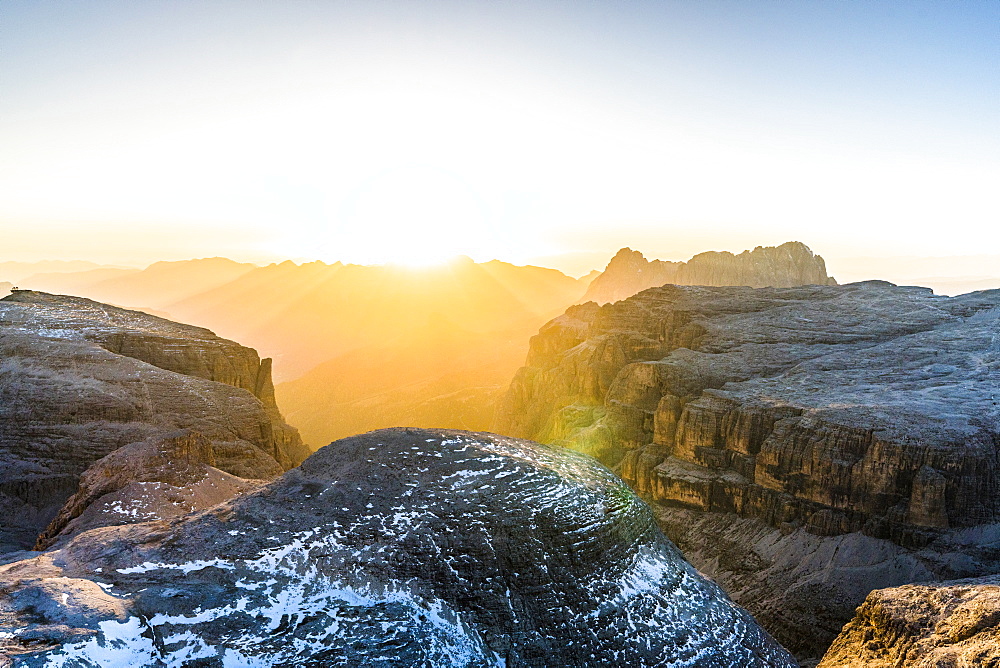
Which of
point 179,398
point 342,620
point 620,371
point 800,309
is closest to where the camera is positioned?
point 342,620

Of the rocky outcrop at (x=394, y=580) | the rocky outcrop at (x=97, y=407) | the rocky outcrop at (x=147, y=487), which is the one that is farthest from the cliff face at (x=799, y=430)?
the rocky outcrop at (x=147, y=487)

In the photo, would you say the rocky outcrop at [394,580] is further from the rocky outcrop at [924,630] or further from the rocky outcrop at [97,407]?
the rocky outcrop at [97,407]

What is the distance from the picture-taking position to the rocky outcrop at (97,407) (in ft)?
178

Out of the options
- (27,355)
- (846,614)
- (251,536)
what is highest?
(27,355)

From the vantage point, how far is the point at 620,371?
107062 millimetres

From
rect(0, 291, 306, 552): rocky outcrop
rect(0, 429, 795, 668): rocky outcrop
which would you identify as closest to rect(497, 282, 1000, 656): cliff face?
rect(0, 429, 795, 668): rocky outcrop

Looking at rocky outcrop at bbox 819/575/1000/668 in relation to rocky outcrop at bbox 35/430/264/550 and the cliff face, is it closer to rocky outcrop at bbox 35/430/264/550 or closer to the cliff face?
the cliff face

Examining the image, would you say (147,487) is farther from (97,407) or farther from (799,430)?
(799,430)

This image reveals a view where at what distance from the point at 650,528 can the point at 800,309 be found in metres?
107

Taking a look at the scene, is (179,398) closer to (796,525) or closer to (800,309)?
(796,525)

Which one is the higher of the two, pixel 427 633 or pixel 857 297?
pixel 857 297

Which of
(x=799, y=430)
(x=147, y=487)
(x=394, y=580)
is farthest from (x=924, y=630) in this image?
(x=147, y=487)

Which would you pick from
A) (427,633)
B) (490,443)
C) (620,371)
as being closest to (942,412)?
(620,371)

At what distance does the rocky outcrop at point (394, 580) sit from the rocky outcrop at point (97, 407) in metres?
19.1
